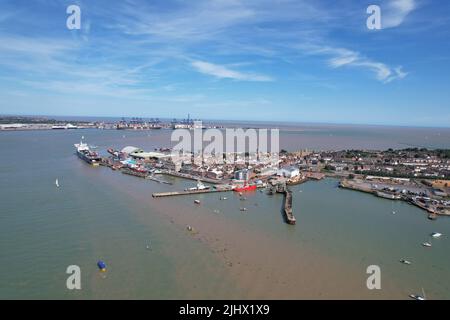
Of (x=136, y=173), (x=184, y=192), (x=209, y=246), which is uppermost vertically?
(x=136, y=173)

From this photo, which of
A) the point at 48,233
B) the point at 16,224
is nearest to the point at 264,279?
the point at 48,233

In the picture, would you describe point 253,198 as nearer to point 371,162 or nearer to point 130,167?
point 130,167

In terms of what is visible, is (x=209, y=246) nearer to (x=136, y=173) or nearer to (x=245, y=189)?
(x=245, y=189)

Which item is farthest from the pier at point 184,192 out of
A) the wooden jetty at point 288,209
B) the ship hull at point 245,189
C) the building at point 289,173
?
the building at point 289,173

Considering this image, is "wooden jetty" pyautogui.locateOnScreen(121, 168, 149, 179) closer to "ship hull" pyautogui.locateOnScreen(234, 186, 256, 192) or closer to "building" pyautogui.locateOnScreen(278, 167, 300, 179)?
"ship hull" pyautogui.locateOnScreen(234, 186, 256, 192)

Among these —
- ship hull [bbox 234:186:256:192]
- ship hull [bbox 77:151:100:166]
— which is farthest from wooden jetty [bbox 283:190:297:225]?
ship hull [bbox 77:151:100:166]

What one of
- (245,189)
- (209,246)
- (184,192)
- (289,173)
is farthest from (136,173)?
(209,246)

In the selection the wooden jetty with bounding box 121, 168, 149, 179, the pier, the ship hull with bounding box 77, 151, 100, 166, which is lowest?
the pier

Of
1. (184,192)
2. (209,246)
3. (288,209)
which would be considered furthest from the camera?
(184,192)

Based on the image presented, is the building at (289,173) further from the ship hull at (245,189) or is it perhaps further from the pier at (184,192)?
the pier at (184,192)
